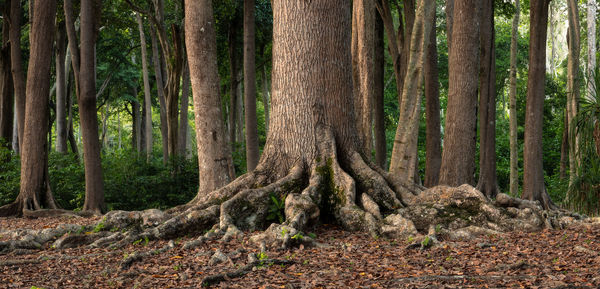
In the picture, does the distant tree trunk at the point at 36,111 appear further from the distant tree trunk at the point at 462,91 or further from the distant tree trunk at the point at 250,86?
the distant tree trunk at the point at 462,91

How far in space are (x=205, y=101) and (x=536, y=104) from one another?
7.78m

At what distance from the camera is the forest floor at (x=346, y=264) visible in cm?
425

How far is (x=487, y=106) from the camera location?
1312cm

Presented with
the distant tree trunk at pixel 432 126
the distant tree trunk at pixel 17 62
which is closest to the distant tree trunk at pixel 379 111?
the distant tree trunk at pixel 432 126

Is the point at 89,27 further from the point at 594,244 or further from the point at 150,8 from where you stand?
the point at 594,244

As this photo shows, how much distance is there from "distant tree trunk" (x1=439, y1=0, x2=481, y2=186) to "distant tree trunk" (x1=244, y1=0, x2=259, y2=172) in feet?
20.3

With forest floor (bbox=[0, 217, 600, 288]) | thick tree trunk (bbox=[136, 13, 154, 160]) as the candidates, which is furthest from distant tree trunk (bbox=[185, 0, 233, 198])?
thick tree trunk (bbox=[136, 13, 154, 160])

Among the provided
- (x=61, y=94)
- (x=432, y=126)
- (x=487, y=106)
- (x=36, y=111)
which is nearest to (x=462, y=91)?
(x=432, y=126)

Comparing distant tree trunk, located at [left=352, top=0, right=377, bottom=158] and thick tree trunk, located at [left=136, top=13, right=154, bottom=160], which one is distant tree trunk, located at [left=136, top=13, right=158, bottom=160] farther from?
distant tree trunk, located at [left=352, top=0, right=377, bottom=158]

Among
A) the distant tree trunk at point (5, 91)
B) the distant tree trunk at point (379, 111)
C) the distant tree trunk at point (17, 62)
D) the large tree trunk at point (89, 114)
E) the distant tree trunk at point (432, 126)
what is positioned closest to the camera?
Answer: the large tree trunk at point (89, 114)

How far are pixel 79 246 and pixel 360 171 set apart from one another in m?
3.76

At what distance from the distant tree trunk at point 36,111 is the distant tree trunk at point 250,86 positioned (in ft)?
15.8

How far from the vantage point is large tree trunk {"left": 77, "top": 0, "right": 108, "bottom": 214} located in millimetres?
11547

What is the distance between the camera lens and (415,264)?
4.81 meters
